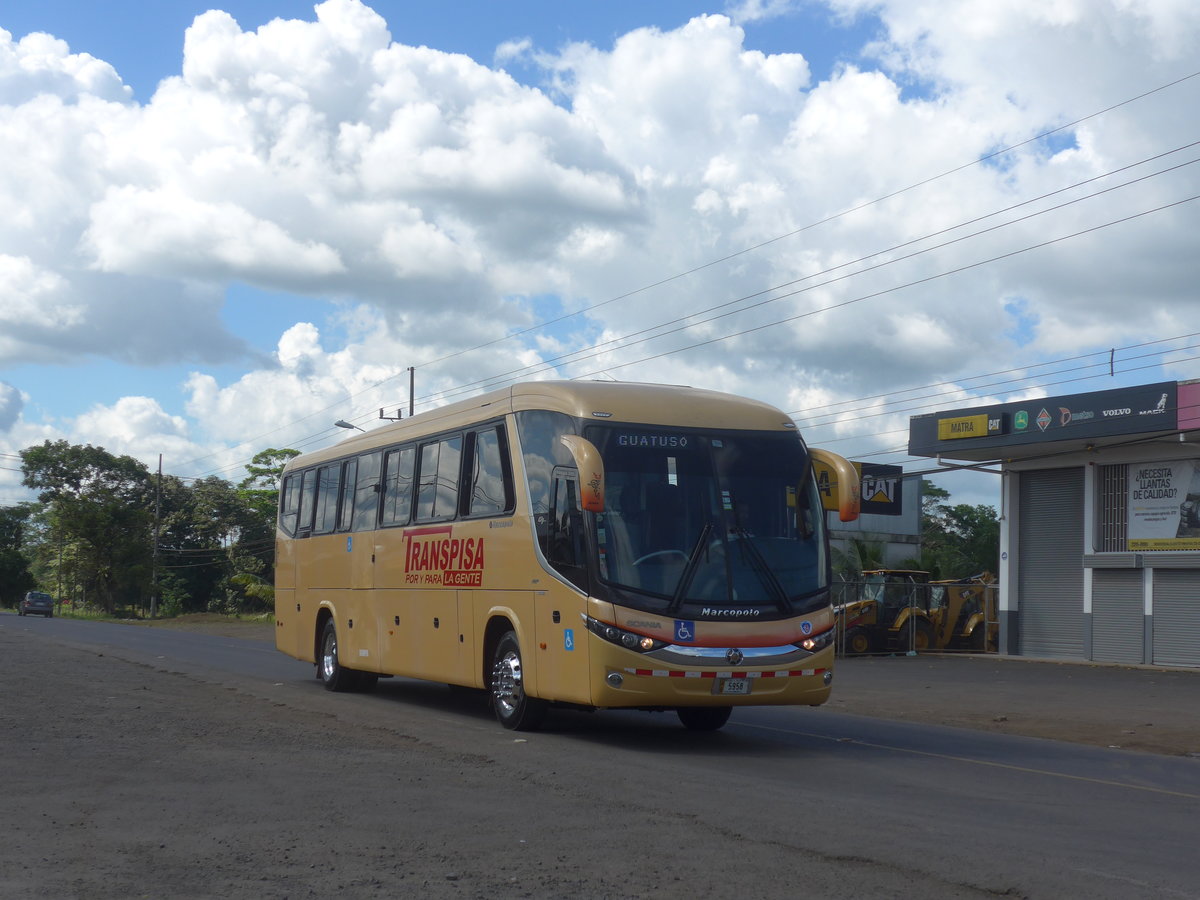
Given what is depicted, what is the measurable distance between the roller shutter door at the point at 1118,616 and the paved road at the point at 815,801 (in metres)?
17.9

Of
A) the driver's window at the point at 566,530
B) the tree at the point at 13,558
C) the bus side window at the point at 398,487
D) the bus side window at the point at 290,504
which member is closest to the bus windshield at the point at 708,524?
the driver's window at the point at 566,530

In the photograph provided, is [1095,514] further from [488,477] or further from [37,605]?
[37,605]

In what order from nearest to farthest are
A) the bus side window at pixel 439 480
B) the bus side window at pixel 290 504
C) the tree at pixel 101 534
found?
1. the bus side window at pixel 439 480
2. the bus side window at pixel 290 504
3. the tree at pixel 101 534

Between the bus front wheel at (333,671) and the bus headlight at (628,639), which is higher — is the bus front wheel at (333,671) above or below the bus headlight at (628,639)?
below

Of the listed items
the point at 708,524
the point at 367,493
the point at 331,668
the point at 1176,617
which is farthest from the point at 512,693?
the point at 1176,617

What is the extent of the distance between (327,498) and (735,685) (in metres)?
9.24

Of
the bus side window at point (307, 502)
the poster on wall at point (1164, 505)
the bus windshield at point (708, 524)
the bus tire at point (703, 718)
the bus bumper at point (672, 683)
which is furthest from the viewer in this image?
the poster on wall at point (1164, 505)

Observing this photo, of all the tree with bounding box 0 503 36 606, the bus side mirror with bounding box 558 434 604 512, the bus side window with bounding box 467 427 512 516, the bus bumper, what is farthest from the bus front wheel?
the tree with bounding box 0 503 36 606

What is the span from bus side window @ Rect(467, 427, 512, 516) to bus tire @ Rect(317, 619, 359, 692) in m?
5.17

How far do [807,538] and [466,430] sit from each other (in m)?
4.28

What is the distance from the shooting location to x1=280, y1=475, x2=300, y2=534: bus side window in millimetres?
20797

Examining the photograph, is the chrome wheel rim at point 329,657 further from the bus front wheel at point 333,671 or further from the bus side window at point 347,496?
the bus side window at point 347,496

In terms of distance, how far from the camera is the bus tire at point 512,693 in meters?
13.1

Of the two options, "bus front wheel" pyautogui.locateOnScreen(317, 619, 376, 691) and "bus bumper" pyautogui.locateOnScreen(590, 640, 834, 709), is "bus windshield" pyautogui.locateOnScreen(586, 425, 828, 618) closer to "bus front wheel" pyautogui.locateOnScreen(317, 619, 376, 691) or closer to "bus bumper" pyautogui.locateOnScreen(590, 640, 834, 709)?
"bus bumper" pyautogui.locateOnScreen(590, 640, 834, 709)
